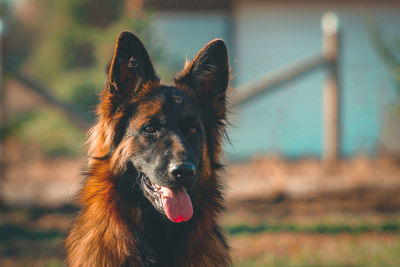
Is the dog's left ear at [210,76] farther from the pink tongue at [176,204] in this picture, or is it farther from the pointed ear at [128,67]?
the pink tongue at [176,204]

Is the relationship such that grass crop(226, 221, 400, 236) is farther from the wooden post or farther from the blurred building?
the blurred building

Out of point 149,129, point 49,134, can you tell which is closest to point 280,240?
point 149,129

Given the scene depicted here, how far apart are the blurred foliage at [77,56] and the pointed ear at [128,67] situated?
8.19 ft

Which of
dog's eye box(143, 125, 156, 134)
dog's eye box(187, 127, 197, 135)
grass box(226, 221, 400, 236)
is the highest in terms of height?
dog's eye box(143, 125, 156, 134)

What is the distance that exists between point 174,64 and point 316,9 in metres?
4.63

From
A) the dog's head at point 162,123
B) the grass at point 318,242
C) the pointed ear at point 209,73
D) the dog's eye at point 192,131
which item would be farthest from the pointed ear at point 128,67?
the grass at point 318,242

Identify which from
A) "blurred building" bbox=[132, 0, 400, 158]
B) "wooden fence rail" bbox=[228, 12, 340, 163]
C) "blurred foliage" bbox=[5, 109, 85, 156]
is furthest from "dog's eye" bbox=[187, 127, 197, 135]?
"blurred building" bbox=[132, 0, 400, 158]

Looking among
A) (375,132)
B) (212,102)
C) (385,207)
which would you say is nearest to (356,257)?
(385,207)

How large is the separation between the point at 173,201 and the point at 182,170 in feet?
0.86

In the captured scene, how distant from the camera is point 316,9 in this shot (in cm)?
1151

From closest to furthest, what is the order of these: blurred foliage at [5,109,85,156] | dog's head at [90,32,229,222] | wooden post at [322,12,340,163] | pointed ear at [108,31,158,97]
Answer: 1. dog's head at [90,32,229,222]
2. pointed ear at [108,31,158,97]
3. wooden post at [322,12,340,163]
4. blurred foliage at [5,109,85,156]

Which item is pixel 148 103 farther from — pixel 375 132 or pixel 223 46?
pixel 375 132

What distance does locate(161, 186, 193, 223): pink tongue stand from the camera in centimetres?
286

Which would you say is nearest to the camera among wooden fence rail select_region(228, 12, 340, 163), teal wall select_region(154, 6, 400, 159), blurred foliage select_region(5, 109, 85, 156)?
wooden fence rail select_region(228, 12, 340, 163)
